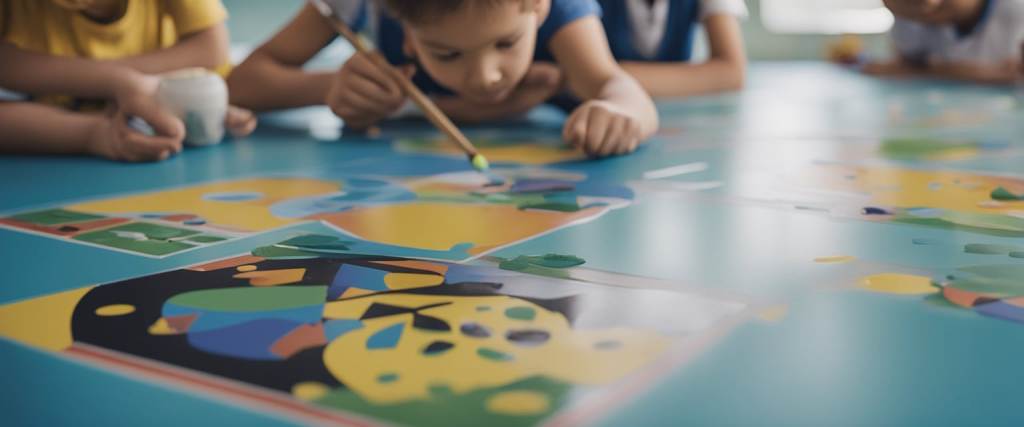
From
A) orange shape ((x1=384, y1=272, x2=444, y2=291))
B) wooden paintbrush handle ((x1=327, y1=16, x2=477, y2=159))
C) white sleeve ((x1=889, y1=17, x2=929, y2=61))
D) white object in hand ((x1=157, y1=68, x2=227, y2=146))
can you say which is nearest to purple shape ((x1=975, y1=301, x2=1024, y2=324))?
orange shape ((x1=384, y1=272, x2=444, y2=291))

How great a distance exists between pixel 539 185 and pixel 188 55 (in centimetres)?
61

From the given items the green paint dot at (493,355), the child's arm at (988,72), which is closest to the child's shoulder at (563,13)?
the green paint dot at (493,355)

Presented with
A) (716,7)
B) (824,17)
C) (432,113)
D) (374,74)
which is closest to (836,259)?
(432,113)

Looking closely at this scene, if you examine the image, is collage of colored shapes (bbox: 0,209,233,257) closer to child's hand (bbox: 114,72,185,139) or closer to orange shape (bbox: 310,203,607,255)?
orange shape (bbox: 310,203,607,255)

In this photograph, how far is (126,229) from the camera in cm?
59

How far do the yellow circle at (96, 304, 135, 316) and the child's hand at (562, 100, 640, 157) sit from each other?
1.63 feet

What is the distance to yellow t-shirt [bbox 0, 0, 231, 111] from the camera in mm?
1044

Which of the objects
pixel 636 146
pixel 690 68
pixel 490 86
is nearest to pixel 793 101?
pixel 690 68

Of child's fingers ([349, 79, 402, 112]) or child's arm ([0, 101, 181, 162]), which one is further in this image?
child's fingers ([349, 79, 402, 112])

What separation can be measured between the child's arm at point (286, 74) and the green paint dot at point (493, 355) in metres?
0.89

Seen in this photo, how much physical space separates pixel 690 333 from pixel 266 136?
87 centimetres

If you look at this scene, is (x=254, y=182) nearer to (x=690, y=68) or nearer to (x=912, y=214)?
(x=912, y=214)

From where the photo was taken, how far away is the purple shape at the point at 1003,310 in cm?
38

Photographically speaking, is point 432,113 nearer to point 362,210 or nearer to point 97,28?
point 362,210
